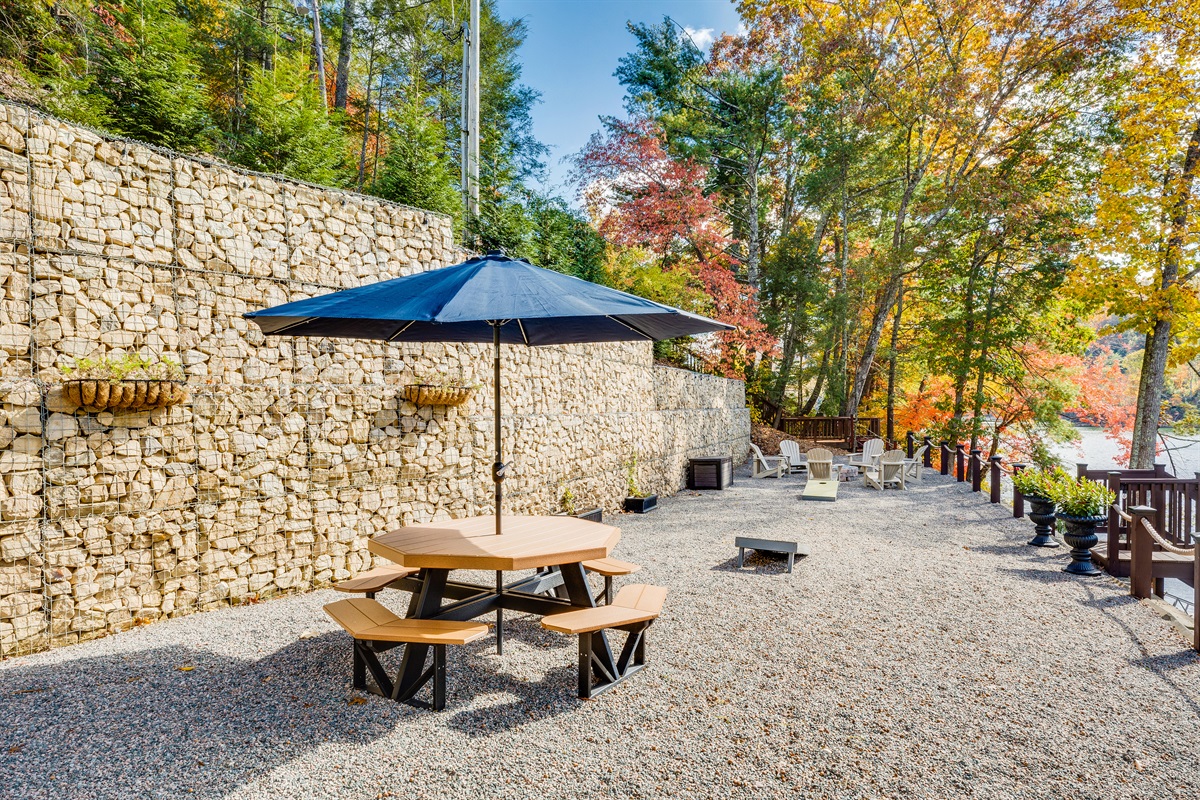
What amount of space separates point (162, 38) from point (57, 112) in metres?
1.83

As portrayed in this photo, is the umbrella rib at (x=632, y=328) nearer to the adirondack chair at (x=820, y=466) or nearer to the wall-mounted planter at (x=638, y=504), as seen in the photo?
the wall-mounted planter at (x=638, y=504)

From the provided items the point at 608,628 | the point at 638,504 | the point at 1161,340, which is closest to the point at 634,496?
the point at 638,504

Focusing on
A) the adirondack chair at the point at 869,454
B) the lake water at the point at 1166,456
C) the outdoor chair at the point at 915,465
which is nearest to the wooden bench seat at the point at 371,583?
the lake water at the point at 1166,456

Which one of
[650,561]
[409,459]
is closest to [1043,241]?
[650,561]

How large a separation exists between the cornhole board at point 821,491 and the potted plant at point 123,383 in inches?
338

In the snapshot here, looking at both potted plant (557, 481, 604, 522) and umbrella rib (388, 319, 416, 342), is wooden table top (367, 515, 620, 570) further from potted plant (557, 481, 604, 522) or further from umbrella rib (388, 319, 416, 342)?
potted plant (557, 481, 604, 522)

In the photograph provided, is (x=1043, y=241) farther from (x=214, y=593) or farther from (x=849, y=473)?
(x=214, y=593)

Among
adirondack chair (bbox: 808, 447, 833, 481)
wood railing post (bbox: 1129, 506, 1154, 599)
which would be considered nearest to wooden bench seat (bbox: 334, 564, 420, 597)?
wood railing post (bbox: 1129, 506, 1154, 599)

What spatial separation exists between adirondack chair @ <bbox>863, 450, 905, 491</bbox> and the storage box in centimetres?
283

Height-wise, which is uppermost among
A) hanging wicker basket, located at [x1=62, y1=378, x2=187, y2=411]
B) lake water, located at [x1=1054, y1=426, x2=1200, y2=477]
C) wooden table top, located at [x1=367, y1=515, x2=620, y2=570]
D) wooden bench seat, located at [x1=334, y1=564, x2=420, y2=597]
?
hanging wicker basket, located at [x1=62, y1=378, x2=187, y2=411]

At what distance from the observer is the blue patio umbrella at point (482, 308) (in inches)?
104

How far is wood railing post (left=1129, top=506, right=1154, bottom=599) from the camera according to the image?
4604mm

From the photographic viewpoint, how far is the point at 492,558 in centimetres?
286

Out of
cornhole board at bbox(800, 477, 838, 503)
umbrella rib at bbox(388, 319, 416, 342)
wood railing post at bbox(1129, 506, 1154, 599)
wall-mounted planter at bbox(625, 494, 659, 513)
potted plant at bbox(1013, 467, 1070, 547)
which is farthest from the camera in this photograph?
cornhole board at bbox(800, 477, 838, 503)
